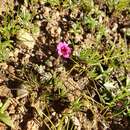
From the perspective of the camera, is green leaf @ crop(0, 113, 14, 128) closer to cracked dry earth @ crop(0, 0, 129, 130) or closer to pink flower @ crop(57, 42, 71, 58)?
cracked dry earth @ crop(0, 0, 129, 130)

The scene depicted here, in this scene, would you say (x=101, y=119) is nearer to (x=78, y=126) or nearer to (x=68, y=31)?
(x=78, y=126)

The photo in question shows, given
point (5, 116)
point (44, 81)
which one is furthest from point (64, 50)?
point (5, 116)

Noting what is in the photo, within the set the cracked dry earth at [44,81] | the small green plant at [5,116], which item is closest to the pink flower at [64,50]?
the cracked dry earth at [44,81]

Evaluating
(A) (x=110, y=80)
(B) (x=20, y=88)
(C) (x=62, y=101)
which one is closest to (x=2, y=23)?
(B) (x=20, y=88)

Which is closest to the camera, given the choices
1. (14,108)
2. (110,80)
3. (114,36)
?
(14,108)

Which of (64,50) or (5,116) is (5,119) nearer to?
(5,116)

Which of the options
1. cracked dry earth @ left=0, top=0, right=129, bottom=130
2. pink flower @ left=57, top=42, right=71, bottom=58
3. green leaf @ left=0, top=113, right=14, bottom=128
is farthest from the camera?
pink flower @ left=57, top=42, right=71, bottom=58

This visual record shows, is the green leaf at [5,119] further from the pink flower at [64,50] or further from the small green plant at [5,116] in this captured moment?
the pink flower at [64,50]

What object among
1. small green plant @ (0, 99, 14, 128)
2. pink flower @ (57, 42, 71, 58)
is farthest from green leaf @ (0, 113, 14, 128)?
pink flower @ (57, 42, 71, 58)
